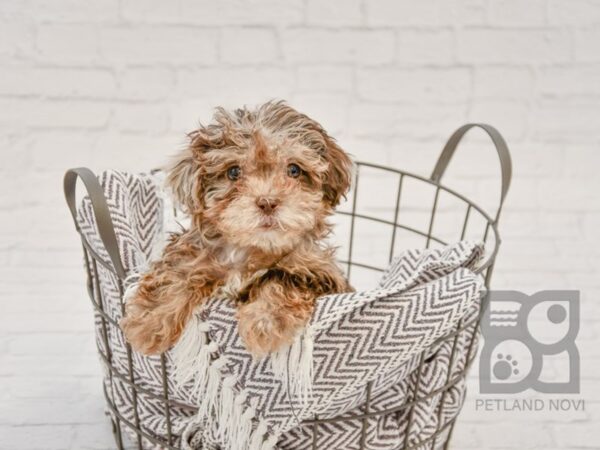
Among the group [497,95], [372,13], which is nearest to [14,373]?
[372,13]

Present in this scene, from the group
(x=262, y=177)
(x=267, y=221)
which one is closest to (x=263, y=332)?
(x=267, y=221)

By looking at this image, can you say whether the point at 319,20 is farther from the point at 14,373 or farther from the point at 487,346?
the point at 14,373

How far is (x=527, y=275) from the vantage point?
2.71m

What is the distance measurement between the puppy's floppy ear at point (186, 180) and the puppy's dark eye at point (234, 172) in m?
0.06

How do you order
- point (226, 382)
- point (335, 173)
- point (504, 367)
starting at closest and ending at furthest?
point (226, 382)
point (335, 173)
point (504, 367)

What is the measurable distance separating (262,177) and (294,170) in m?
0.08

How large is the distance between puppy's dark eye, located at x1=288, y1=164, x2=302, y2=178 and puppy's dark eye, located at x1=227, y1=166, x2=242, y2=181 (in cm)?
10

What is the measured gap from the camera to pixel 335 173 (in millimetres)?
1650

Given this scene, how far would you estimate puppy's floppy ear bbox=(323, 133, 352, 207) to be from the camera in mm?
1642

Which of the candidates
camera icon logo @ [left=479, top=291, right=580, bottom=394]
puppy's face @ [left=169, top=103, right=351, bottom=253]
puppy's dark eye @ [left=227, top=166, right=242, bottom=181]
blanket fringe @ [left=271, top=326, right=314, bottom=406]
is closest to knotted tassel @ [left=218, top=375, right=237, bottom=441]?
blanket fringe @ [left=271, top=326, right=314, bottom=406]

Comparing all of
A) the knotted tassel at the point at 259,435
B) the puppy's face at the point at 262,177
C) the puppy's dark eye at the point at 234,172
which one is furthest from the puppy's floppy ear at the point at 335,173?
the knotted tassel at the point at 259,435

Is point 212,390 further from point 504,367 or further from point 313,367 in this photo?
point 504,367

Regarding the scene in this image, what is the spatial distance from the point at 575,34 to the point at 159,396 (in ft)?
5.77

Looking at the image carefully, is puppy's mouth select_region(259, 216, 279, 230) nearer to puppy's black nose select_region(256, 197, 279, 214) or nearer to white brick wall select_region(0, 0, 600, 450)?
puppy's black nose select_region(256, 197, 279, 214)
